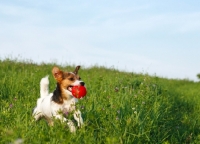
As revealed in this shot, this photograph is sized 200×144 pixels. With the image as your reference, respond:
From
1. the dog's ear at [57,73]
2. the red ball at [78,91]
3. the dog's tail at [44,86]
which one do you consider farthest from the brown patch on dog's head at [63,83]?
the dog's tail at [44,86]

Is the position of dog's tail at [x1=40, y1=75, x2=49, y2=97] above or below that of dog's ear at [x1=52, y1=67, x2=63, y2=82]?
below

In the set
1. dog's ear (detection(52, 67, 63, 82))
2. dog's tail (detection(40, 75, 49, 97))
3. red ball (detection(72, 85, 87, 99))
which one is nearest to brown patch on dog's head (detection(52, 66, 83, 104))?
dog's ear (detection(52, 67, 63, 82))

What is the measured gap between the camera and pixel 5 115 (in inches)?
237

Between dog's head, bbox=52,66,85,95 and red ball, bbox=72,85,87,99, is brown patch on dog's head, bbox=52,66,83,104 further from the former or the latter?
red ball, bbox=72,85,87,99

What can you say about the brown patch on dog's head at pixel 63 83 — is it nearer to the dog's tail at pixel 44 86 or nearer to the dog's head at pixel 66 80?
the dog's head at pixel 66 80

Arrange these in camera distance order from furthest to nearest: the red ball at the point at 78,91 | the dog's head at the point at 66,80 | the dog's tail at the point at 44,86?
the dog's tail at the point at 44,86 → the dog's head at the point at 66,80 → the red ball at the point at 78,91

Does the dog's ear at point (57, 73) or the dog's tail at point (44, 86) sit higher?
the dog's ear at point (57, 73)

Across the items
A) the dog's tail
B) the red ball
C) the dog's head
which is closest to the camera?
the red ball

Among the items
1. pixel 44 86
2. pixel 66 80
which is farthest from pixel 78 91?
pixel 44 86

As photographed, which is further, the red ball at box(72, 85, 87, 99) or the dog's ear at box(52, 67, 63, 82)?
the dog's ear at box(52, 67, 63, 82)

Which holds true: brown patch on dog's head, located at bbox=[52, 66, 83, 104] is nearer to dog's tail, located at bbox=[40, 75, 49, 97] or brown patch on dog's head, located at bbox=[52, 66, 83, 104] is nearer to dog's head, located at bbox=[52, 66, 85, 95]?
dog's head, located at bbox=[52, 66, 85, 95]

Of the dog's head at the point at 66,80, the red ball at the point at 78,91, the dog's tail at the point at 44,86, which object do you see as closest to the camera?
the red ball at the point at 78,91

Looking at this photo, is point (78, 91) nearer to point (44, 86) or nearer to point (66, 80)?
point (66, 80)

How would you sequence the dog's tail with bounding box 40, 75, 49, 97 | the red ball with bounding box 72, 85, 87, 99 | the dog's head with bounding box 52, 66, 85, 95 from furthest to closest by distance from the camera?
1. the dog's tail with bounding box 40, 75, 49, 97
2. the dog's head with bounding box 52, 66, 85, 95
3. the red ball with bounding box 72, 85, 87, 99
